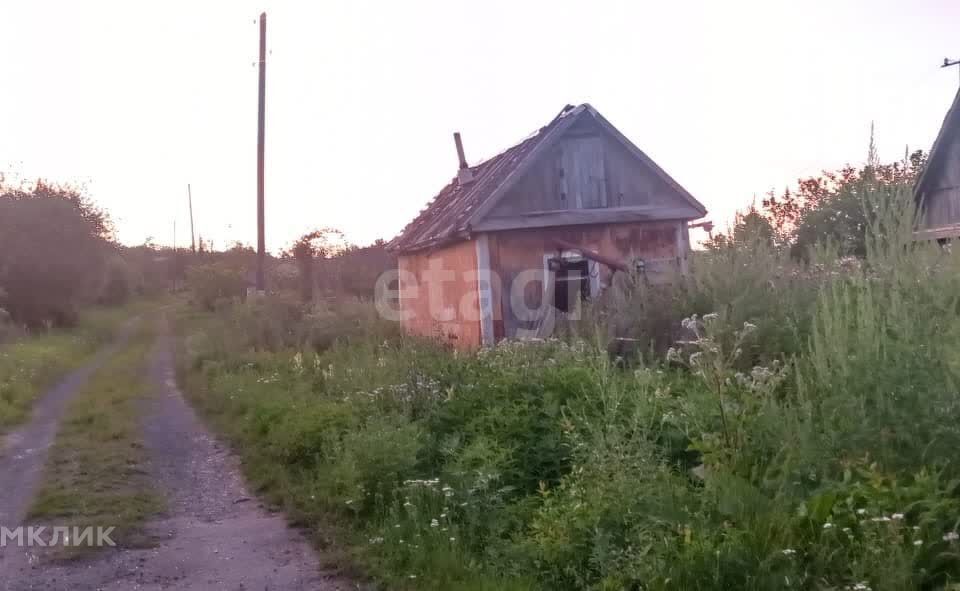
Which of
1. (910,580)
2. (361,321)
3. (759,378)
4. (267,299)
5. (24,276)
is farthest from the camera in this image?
(24,276)

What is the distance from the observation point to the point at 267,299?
22.5 meters

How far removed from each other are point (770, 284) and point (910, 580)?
5.34 metres

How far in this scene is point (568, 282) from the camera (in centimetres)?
1517

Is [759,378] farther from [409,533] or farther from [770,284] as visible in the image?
[770,284]

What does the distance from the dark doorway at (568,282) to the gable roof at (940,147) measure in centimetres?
888

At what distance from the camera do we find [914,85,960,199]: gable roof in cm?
1888

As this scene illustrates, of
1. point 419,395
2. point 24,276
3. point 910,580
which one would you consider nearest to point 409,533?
point 419,395

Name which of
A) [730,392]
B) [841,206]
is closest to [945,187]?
[841,206]

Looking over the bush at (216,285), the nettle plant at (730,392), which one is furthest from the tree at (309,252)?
the nettle plant at (730,392)

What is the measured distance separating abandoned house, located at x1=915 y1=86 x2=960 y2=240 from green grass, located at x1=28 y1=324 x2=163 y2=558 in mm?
16358

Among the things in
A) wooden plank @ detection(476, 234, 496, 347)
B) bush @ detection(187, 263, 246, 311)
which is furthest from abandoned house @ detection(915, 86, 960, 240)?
bush @ detection(187, 263, 246, 311)

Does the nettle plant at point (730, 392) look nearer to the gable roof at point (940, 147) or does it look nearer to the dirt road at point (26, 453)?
the dirt road at point (26, 453)

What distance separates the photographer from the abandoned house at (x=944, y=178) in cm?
1903

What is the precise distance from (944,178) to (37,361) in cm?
2088
